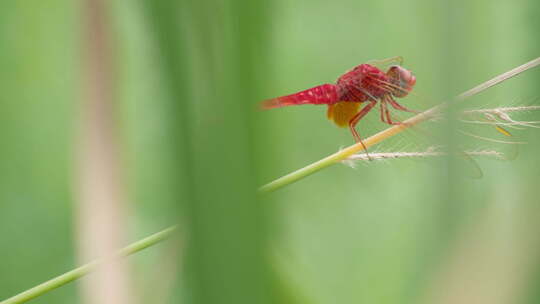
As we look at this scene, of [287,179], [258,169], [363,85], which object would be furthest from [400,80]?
[258,169]

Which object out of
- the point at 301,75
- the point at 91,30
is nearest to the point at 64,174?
the point at 301,75

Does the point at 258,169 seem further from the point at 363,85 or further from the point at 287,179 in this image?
the point at 363,85

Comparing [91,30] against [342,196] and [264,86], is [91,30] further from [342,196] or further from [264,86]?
[342,196]

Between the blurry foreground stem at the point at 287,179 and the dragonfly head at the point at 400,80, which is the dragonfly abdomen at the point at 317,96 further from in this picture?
the blurry foreground stem at the point at 287,179

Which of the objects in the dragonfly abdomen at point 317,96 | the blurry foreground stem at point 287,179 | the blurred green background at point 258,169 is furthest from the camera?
the dragonfly abdomen at point 317,96

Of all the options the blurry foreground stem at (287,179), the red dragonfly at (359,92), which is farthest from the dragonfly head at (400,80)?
the blurry foreground stem at (287,179)
